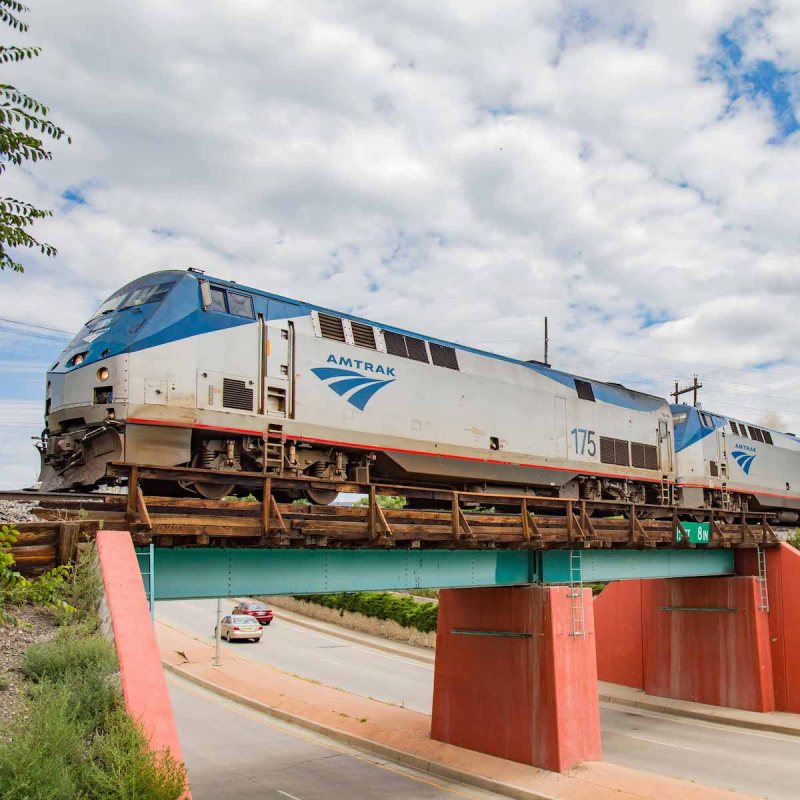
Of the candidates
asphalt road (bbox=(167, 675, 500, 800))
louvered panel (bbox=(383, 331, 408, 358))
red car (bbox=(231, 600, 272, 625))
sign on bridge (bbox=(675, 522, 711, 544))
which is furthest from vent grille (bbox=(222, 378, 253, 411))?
red car (bbox=(231, 600, 272, 625))

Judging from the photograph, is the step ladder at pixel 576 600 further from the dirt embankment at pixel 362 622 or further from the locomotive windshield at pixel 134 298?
the dirt embankment at pixel 362 622

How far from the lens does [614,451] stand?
1003 inches

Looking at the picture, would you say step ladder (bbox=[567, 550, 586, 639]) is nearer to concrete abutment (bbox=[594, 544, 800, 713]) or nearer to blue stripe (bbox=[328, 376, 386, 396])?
blue stripe (bbox=[328, 376, 386, 396])

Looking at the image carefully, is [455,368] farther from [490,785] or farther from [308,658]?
[308,658]

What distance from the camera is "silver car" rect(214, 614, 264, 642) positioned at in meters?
38.7

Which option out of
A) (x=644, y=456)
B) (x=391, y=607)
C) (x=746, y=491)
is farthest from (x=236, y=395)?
(x=391, y=607)

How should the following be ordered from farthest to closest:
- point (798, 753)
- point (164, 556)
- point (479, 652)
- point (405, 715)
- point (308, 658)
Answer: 1. point (308, 658)
2. point (405, 715)
3. point (798, 753)
4. point (479, 652)
5. point (164, 556)

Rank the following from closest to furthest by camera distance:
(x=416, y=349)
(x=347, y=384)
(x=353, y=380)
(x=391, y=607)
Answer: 1. (x=347, y=384)
2. (x=353, y=380)
3. (x=416, y=349)
4. (x=391, y=607)

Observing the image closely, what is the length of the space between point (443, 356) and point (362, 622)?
89.6 ft

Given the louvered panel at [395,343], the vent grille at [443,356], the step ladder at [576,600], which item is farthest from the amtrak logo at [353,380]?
the step ladder at [576,600]

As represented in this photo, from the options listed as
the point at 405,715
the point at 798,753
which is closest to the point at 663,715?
the point at 798,753

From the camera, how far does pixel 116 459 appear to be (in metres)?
13.3

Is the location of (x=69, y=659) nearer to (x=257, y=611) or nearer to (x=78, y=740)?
(x=78, y=740)

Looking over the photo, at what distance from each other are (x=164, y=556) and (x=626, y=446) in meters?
17.6
